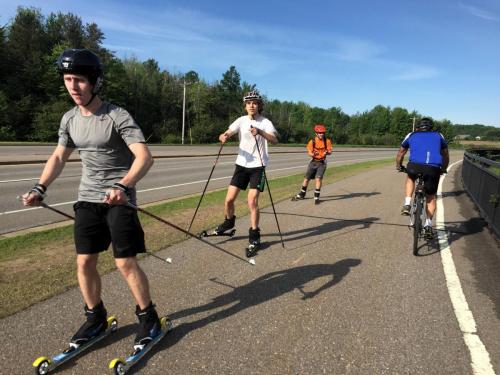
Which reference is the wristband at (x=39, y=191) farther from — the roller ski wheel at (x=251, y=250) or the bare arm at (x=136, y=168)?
the roller ski wheel at (x=251, y=250)

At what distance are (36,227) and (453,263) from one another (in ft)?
21.4

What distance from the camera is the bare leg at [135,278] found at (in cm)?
289

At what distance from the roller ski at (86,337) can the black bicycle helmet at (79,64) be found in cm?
179

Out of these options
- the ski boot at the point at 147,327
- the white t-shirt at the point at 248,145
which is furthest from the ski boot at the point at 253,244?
the ski boot at the point at 147,327

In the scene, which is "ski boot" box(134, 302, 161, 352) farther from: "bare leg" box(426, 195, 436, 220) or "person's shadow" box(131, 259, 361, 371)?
"bare leg" box(426, 195, 436, 220)

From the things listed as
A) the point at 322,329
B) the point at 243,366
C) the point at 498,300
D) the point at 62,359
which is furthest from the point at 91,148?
the point at 498,300

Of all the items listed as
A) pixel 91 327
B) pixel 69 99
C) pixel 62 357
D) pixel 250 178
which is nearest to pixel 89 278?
pixel 91 327

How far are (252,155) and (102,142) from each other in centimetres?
312

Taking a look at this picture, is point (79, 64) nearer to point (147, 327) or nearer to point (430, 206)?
point (147, 327)

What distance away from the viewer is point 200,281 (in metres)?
4.40

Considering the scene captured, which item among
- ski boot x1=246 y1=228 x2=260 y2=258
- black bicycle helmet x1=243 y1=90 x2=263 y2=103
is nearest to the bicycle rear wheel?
ski boot x1=246 y1=228 x2=260 y2=258

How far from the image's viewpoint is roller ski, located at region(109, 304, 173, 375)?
276cm

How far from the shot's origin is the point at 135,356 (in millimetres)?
2793

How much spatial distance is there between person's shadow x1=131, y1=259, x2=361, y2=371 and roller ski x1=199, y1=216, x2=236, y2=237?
1587 mm
